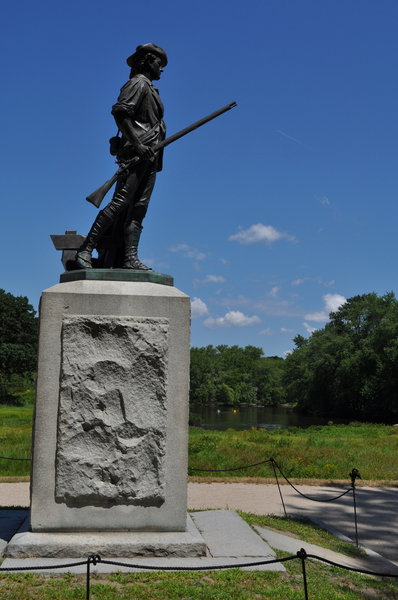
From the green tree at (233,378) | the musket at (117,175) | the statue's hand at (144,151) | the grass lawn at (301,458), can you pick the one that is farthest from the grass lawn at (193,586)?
the green tree at (233,378)

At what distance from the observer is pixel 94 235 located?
5.83 m

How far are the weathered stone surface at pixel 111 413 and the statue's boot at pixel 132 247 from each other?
2.38 ft

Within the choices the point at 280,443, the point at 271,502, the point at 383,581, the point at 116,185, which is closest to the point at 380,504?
the point at 271,502

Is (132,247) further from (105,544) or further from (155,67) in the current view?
(105,544)

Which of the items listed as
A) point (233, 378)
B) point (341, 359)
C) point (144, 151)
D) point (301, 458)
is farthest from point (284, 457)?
point (233, 378)

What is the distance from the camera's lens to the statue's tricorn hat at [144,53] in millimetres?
6082

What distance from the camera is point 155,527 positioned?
5102 millimetres

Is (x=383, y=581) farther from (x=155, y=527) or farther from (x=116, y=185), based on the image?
(x=116, y=185)

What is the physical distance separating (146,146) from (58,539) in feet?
12.2

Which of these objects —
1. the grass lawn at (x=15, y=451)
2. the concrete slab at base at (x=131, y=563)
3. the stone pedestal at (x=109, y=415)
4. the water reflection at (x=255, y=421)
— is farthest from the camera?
the water reflection at (x=255, y=421)

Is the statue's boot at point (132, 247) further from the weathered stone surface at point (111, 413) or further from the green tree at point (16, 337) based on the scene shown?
the green tree at point (16, 337)

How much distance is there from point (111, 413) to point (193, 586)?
154 centimetres

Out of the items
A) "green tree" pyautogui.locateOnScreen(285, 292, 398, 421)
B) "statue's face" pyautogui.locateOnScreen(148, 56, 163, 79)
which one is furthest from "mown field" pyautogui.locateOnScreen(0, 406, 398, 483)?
"green tree" pyautogui.locateOnScreen(285, 292, 398, 421)

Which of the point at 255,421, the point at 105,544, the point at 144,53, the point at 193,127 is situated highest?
the point at 144,53
